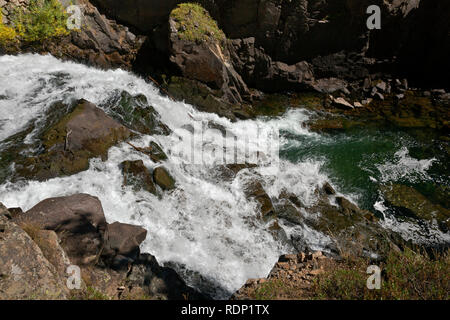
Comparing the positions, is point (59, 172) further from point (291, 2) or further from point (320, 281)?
point (291, 2)

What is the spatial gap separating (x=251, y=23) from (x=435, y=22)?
7.84 meters

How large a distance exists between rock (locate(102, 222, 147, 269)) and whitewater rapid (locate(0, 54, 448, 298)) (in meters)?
0.41

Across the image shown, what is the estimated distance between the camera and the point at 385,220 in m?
7.90

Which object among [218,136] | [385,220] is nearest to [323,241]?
[385,220]

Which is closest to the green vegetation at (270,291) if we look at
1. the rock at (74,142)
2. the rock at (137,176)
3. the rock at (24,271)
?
the rock at (24,271)

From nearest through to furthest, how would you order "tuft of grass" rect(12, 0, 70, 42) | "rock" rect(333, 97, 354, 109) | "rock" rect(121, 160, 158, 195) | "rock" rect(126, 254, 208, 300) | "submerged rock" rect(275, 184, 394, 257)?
1. "rock" rect(126, 254, 208, 300)
2. "submerged rock" rect(275, 184, 394, 257)
3. "rock" rect(121, 160, 158, 195)
4. "tuft of grass" rect(12, 0, 70, 42)
5. "rock" rect(333, 97, 354, 109)

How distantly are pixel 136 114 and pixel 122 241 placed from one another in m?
4.58

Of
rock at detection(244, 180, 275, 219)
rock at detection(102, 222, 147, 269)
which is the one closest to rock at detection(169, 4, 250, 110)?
rock at detection(244, 180, 275, 219)

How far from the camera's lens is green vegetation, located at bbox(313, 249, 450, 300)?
3.78 meters

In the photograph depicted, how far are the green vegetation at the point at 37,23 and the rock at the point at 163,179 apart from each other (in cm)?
736

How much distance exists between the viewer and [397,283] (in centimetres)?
396

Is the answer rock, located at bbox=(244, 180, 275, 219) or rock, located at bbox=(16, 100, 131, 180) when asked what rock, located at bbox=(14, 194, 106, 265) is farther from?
rock, located at bbox=(244, 180, 275, 219)

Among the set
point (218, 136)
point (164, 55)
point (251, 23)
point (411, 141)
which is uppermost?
point (251, 23)

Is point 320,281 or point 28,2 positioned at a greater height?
point 28,2
